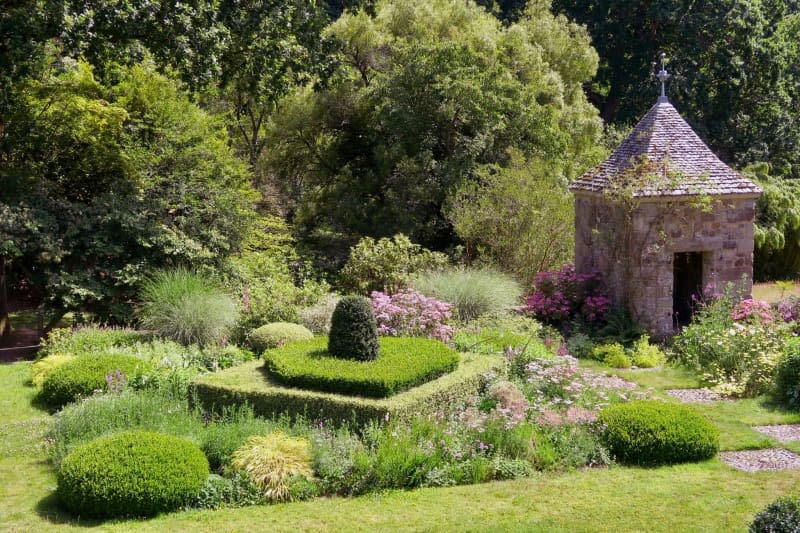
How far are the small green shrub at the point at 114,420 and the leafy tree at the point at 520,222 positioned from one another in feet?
31.0

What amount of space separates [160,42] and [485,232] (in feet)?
25.1

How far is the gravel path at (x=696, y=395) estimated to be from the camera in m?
12.0

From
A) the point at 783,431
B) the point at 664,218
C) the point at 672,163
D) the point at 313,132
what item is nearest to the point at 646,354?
the point at 664,218

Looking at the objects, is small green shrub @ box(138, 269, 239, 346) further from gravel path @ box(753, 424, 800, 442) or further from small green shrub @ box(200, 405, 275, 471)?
gravel path @ box(753, 424, 800, 442)

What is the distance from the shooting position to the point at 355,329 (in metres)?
10.8

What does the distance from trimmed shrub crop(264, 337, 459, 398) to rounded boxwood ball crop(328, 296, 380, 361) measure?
131 millimetres

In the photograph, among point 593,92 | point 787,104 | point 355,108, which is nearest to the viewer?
point 355,108

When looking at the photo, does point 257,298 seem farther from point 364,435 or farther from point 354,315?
point 364,435

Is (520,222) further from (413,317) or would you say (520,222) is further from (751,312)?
(413,317)

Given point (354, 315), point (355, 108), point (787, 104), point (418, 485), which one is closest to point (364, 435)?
point (418, 485)

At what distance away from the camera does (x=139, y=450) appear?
8.45 meters

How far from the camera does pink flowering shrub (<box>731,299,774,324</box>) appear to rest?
551 inches

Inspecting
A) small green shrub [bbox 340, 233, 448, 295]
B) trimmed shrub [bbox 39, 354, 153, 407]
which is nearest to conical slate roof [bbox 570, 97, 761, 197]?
small green shrub [bbox 340, 233, 448, 295]

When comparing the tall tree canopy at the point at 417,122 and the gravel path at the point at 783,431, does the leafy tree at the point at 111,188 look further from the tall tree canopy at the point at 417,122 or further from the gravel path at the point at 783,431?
the gravel path at the point at 783,431
